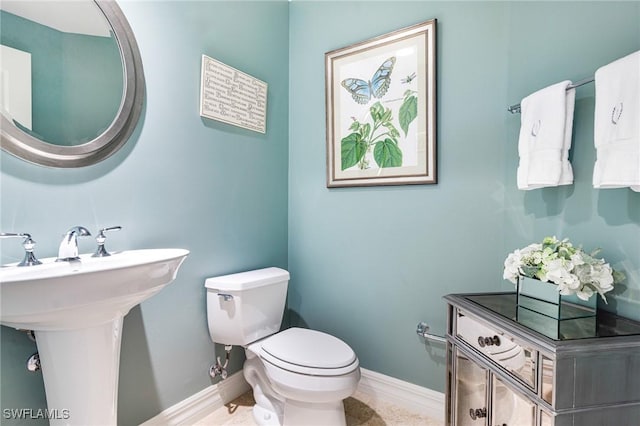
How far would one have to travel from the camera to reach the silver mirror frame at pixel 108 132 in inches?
41.6

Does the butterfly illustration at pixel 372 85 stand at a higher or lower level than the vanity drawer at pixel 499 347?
higher

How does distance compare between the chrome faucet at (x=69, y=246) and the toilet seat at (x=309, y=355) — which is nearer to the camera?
the chrome faucet at (x=69, y=246)

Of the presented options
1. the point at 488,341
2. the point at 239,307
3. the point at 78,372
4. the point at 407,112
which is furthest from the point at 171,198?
the point at 488,341

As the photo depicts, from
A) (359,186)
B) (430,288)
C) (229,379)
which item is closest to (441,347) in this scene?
(430,288)

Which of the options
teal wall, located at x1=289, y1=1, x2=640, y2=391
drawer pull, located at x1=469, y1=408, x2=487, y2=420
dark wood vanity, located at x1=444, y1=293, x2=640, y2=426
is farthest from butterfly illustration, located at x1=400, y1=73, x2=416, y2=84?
drawer pull, located at x1=469, y1=408, x2=487, y2=420

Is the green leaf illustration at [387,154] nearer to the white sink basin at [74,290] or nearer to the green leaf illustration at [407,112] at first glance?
the green leaf illustration at [407,112]

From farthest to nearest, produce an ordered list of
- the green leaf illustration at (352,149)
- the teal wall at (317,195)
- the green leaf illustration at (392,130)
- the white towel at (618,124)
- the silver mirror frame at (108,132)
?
the green leaf illustration at (352,149), the green leaf illustration at (392,130), the teal wall at (317,195), the silver mirror frame at (108,132), the white towel at (618,124)

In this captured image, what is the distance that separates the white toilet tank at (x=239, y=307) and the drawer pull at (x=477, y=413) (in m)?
0.99

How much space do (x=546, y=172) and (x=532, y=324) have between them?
0.55 meters

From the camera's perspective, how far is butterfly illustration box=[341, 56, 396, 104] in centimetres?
175

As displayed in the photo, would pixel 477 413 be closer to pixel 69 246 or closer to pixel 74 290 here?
pixel 74 290

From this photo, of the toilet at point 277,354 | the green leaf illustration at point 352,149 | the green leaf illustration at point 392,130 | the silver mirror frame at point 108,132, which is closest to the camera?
the silver mirror frame at point 108,132

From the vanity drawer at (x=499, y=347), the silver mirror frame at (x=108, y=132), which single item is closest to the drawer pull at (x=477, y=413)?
the vanity drawer at (x=499, y=347)

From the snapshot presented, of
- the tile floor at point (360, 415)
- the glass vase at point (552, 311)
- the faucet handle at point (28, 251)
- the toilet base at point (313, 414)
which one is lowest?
the tile floor at point (360, 415)
